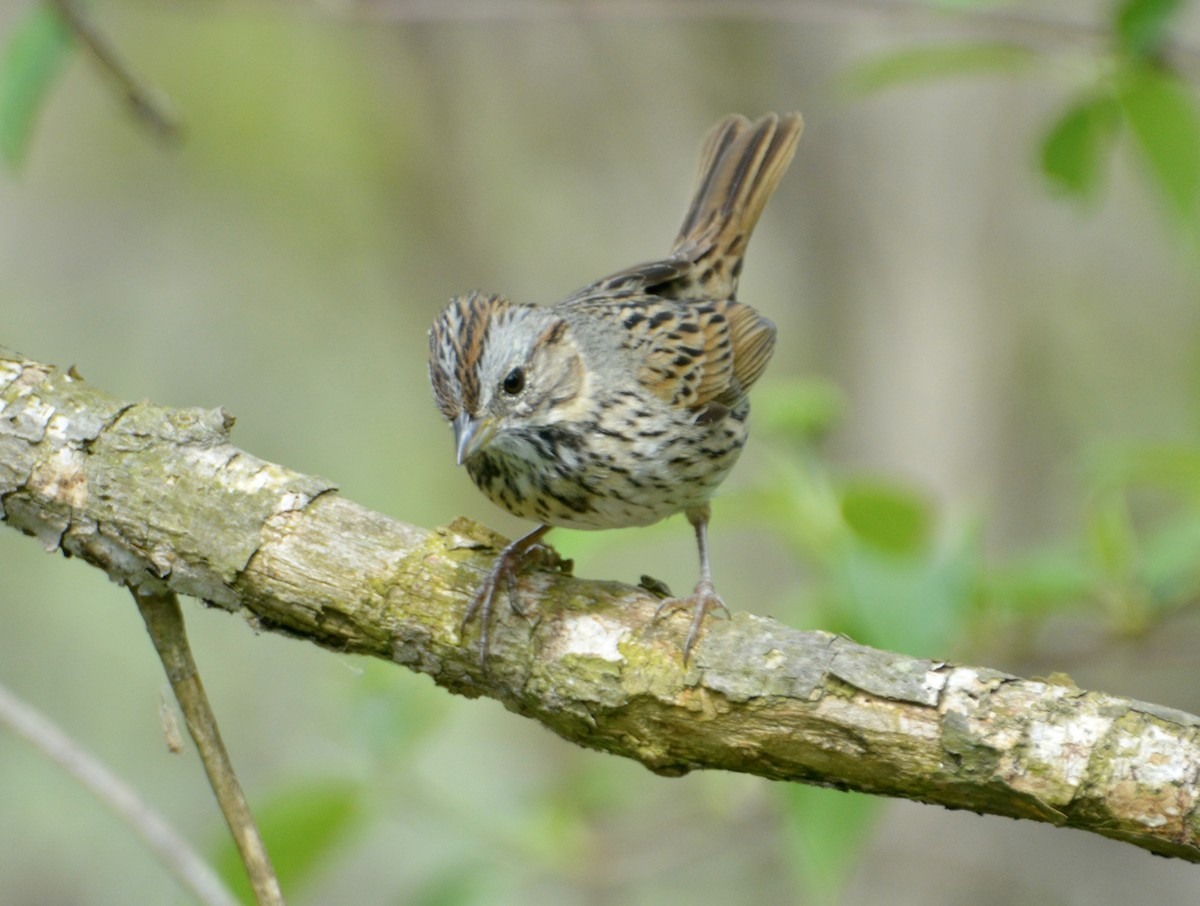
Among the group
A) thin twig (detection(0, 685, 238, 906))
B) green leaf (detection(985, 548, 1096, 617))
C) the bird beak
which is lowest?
thin twig (detection(0, 685, 238, 906))

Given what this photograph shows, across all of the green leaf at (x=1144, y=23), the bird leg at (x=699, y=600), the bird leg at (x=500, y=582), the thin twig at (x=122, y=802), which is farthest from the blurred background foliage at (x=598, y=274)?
the thin twig at (x=122, y=802)

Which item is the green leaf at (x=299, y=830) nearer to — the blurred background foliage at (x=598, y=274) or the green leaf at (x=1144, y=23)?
the blurred background foliage at (x=598, y=274)

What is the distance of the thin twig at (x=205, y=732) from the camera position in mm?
2322

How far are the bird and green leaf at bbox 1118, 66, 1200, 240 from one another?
1.32m

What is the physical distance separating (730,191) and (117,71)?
2.23 meters

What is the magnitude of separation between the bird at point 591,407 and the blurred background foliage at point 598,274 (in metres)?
0.13

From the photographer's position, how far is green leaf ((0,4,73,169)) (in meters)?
3.11

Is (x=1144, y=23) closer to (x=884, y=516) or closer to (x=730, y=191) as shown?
(x=884, y=516)

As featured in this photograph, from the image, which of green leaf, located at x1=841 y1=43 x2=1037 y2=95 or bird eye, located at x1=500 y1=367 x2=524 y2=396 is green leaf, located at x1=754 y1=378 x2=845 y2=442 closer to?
bird eye, located at x1=500 y1=367 x2=524 y2=396

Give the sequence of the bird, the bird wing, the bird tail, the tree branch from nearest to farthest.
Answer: the tree branch → the bird → the bird wing → the bird tail

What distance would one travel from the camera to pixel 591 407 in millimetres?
3555

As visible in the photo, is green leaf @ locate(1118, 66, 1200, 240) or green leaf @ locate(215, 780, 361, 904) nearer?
green leaf @ locate(215, 780, 361, 904)

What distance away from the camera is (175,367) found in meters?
8.19

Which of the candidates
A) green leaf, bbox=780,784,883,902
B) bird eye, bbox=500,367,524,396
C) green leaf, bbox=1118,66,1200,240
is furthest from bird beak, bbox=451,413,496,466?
green leaf, bbox=1118,66,1200,240
